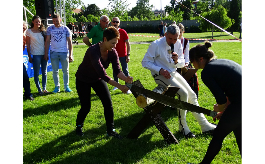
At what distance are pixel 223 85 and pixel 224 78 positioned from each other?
3.6 inches

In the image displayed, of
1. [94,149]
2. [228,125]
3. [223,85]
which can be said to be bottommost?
[94,149]

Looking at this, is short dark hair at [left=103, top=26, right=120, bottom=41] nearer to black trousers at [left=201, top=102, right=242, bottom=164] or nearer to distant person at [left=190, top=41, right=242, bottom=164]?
distant person at [left=190, top=41, right=242, bottom=164]

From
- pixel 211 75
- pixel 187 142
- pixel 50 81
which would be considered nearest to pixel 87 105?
pixel 187 142

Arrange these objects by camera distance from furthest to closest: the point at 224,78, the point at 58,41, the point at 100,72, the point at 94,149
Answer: the point at 58,41 → the point at 94,149 → the point at 100,72 → the point at 224,78

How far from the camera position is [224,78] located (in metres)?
2.71

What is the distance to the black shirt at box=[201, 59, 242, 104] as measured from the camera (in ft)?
8.82

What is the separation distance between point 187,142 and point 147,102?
3.61ft

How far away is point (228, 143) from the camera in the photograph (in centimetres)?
405

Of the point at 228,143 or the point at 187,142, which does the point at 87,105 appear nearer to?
the point at 187,142

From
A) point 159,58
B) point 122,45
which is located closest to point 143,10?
point 122,45

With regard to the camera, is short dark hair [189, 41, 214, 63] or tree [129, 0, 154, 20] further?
tree [129, 0, 154, 20]

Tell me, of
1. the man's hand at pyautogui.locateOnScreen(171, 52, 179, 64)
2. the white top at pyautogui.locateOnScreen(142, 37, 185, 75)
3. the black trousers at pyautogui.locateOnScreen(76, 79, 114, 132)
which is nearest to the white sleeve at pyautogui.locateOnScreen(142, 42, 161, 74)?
the white top at pyautogui.locateOnScreen(142, 37, 185, 75)

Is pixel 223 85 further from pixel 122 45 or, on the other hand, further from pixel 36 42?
pixel 36 42

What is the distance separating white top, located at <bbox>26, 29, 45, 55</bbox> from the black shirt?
199 inches
